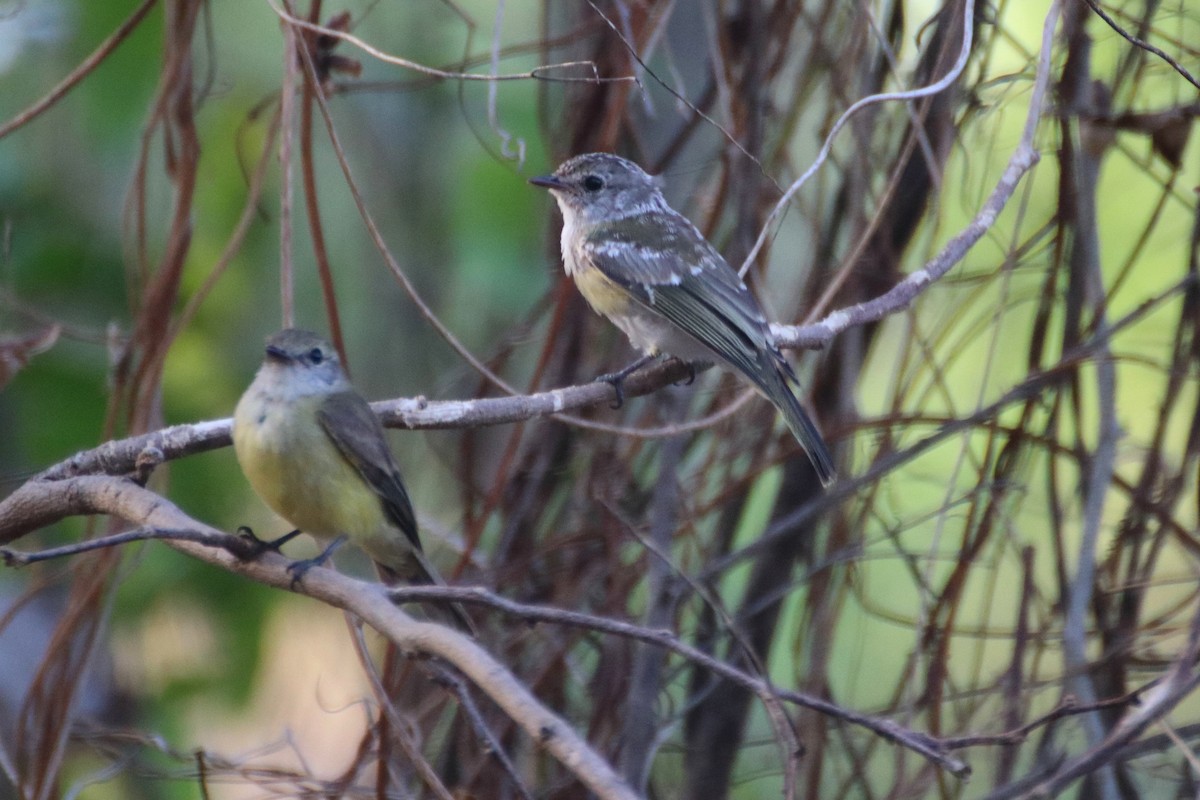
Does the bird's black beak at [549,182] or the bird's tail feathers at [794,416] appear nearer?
the bird's tail feathers at [794,416]

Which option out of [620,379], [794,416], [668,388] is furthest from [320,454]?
[668,388]

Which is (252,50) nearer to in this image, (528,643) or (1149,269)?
(528,643)

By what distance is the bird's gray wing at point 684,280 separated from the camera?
379 cm

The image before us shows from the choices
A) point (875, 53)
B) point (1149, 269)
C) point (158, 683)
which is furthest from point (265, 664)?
point (1149, 269)

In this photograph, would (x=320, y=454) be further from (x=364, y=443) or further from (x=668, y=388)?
(x=668, y=388)

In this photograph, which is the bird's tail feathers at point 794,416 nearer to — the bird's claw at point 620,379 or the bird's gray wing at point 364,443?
the bird's claw at point 620,379

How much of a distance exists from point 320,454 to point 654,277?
1496 mm

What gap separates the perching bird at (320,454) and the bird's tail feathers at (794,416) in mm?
1056

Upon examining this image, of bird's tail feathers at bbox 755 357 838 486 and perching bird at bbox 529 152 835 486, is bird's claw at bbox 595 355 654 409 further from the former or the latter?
bird's tail feathers at bbox 755 357 838 486

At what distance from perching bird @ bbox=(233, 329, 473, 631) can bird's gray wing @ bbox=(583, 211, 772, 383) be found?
3.64 ft

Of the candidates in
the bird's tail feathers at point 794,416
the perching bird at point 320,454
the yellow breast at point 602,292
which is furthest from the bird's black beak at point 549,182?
the perching bird at point 320,454

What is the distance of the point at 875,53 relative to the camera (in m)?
4.02

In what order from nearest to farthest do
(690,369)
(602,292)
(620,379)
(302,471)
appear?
(302,471)
(620,379)
(690,369)
(602,292)

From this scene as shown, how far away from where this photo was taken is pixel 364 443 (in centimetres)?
320
